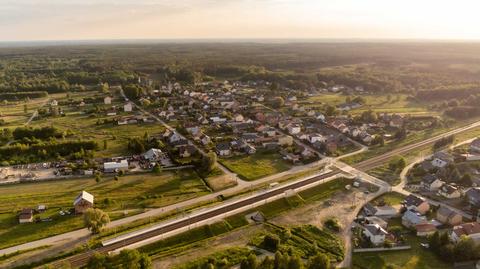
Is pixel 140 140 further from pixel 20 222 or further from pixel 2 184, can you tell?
pixel 20 222

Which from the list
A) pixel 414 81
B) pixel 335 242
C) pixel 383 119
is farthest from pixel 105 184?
pixel 414 81

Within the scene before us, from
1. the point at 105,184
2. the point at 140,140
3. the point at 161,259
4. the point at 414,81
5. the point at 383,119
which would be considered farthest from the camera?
the point at 414,81

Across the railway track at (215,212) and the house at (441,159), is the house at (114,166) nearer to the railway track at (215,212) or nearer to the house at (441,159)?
the railway track at (215,212)

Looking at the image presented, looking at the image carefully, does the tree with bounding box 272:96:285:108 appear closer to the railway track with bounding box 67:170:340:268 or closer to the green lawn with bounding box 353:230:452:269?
the railway track with bounding box 67:170:340:268

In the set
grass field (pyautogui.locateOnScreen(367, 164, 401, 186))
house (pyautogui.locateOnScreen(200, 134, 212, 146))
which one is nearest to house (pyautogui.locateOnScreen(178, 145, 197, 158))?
house (pyautogui.locateOnScreen(200, 134, 212, 146))

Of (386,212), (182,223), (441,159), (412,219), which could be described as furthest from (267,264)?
(441,159)
